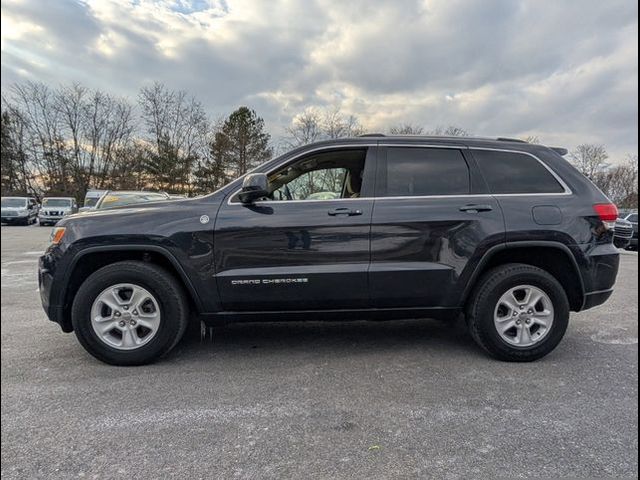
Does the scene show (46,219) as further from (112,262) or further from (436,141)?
(436,141)

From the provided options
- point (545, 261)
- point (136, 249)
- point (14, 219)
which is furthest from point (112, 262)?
point (14, 219)

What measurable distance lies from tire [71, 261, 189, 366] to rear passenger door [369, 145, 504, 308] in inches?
63.2

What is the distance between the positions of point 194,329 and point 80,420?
1831 mm

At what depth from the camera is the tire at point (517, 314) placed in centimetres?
343

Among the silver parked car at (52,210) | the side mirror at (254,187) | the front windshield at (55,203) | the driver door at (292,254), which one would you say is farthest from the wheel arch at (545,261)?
the front windshield at (55,203)

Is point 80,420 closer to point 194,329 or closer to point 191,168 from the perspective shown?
point 194,329

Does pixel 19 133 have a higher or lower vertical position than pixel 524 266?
higher

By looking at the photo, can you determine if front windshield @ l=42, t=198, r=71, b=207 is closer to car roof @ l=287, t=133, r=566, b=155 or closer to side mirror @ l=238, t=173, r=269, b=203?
side mirror @ l=238, t=173, r=269, b=203

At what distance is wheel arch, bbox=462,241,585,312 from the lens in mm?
3432

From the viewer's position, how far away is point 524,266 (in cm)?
349

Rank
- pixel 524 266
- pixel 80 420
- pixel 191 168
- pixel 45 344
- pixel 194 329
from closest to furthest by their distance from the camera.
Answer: pixel 80 420
pixel 524 266
pixel 45 344
pixel 194 329
pixel 191 168

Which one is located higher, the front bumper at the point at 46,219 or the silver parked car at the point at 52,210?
the silver parked car at the point at 52,210

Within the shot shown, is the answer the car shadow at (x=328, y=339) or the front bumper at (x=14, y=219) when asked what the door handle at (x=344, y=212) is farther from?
the front bumper at (x=14, y=219)

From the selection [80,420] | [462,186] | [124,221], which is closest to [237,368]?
[80,420]
